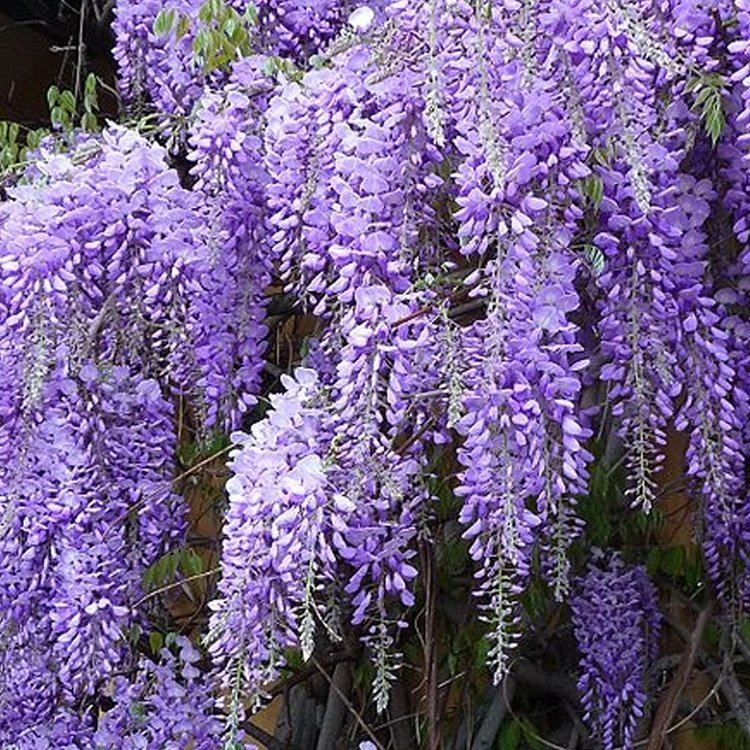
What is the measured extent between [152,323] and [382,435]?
568 millimetres

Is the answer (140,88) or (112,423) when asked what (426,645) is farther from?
(140,88)

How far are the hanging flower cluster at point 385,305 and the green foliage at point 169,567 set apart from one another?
0.28 feet

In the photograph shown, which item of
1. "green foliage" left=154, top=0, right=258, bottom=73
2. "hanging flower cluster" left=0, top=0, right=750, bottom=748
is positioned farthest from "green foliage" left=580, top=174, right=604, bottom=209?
"green foliage" left=154, top=0, right=258, bottom=73

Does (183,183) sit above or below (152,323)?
above

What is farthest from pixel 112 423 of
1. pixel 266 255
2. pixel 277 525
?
pixel 277 525

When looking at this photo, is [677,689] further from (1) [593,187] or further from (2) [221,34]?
(2) [221,34]

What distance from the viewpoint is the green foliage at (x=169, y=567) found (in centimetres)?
276

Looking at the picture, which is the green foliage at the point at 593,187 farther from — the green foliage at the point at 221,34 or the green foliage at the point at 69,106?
the green foliage at the point at 69,106

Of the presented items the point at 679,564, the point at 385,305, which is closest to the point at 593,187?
the point at 385,305

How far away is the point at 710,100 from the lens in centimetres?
207

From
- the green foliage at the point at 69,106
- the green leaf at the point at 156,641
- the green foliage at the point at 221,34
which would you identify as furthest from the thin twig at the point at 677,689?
the green foliage at the point at 69,106

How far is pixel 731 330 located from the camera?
221 cm

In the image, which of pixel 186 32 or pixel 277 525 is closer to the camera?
pixel 277 525

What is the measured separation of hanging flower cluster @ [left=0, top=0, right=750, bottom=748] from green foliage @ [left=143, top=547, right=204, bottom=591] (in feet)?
0.28
